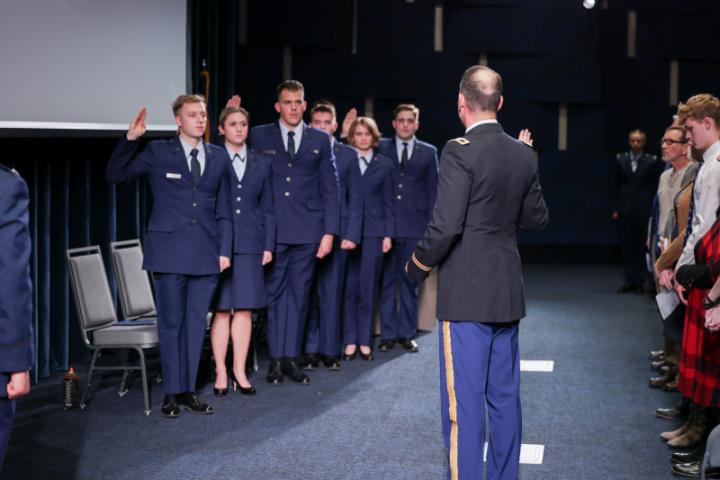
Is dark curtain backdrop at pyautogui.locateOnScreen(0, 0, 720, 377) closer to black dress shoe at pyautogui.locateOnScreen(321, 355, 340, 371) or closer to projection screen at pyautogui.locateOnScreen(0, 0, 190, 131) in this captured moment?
projection screen at pyautogui.locateOnScreen(0, 0, 190, 131)

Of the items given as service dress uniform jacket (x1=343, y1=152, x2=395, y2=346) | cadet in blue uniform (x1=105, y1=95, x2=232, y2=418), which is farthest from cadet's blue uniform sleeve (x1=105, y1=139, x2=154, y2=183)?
service dress uniform jacket (x1=343, y1=152, x2=395, y2=346)

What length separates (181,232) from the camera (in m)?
4.98

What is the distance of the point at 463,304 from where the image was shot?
11.1 ft

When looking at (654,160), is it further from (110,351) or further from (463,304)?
(463,304)

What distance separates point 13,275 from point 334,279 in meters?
3.75

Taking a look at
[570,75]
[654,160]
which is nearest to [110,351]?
[654,160]

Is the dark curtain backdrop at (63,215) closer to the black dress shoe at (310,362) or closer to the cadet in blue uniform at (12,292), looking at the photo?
the black dress shoe at (310,362)

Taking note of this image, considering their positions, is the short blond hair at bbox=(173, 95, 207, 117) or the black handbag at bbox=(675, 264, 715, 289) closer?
the black handbag at bbox=(675, 264, 715, 289)

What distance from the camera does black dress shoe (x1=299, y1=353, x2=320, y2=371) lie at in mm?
6191

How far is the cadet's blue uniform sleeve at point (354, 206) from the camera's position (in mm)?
6203

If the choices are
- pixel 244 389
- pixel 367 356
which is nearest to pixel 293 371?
pixel 244 389

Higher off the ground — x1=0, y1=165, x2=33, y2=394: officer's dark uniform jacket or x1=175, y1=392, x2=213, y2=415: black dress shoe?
x1=0, y1=165, x2=33, y2=394: officer's dark uniform jacket

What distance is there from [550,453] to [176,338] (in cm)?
185

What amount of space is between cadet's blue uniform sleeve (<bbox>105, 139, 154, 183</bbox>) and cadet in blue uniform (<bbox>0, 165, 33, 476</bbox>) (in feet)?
7.70
